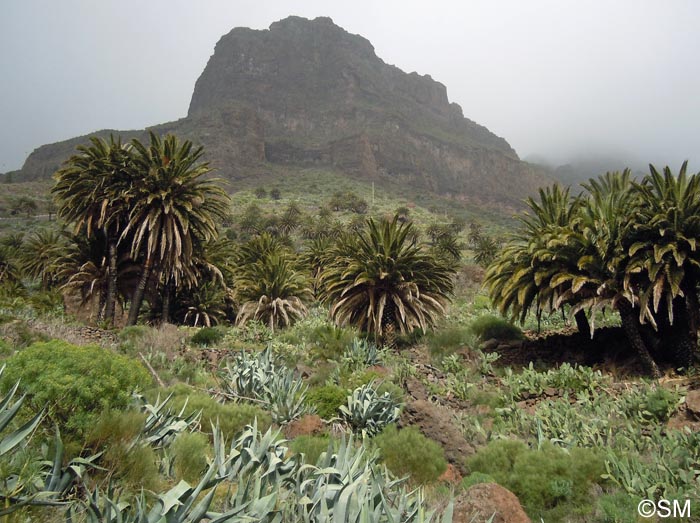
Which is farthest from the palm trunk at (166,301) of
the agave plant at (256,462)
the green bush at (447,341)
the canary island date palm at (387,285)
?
the agave plant at (256,462)

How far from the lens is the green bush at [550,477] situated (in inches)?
200

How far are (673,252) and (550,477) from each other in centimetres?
639

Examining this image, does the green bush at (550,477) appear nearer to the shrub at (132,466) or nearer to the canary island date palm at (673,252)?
the shrub at (132,466)

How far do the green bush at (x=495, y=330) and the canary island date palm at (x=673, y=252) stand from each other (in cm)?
508

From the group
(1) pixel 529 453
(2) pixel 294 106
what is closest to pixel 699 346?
(1) pixel 529 453

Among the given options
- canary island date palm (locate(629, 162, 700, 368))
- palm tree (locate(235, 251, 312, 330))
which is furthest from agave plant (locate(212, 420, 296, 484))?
palm tree (locate(235, 251, 312, 330))

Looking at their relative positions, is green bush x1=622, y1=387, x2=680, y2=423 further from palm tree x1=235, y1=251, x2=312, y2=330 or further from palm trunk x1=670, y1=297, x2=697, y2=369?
palm tree x1=235, y1=251, x2=312, y2=330

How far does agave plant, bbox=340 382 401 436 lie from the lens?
25.2ft

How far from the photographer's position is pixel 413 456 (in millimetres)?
6180

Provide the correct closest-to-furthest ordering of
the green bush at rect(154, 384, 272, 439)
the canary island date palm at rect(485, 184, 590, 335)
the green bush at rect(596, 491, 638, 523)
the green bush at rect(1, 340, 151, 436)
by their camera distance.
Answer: the green bush at rect(1, 340, 151, 436)
the green bush at rect(596, 491, 638, 523)
the green bush at rect(154, 384, 272, 439)
the canary island date palm at rect(485, 184, 590, 335)

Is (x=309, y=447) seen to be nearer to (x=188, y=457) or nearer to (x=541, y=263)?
(x=188, y=457)

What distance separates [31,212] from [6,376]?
7260 centimetres

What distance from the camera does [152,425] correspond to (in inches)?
176

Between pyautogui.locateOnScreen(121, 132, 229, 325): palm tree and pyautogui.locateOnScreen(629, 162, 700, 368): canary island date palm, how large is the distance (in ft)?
52.8
